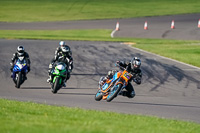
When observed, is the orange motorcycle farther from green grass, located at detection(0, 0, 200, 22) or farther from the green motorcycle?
green grass, located at detection(0, 0, 200, 22)

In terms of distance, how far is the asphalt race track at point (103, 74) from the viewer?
1408cm

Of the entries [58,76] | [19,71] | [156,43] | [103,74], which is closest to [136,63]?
[58,76]

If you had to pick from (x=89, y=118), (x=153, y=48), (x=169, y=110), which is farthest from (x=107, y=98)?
(x=153, y=48)

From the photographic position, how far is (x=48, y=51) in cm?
2647

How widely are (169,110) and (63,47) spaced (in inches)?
237

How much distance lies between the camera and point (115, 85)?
45.6 ft

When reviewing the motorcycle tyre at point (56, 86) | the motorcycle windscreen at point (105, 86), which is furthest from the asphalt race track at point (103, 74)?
the motorcycle windscreen at point (105, 86)

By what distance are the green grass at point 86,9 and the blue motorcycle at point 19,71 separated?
31252mm

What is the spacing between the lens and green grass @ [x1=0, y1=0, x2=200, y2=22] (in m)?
51.0

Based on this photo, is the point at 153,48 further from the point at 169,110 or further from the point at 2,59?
the point at 169,110

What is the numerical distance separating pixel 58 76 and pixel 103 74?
4656 mm

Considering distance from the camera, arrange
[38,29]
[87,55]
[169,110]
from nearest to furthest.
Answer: [169,110], [87,55], [38,29]

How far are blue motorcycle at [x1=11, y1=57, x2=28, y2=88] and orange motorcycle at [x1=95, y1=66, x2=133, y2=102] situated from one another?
4074 mm

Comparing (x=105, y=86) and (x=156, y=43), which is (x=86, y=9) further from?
(x=105, y=86)
